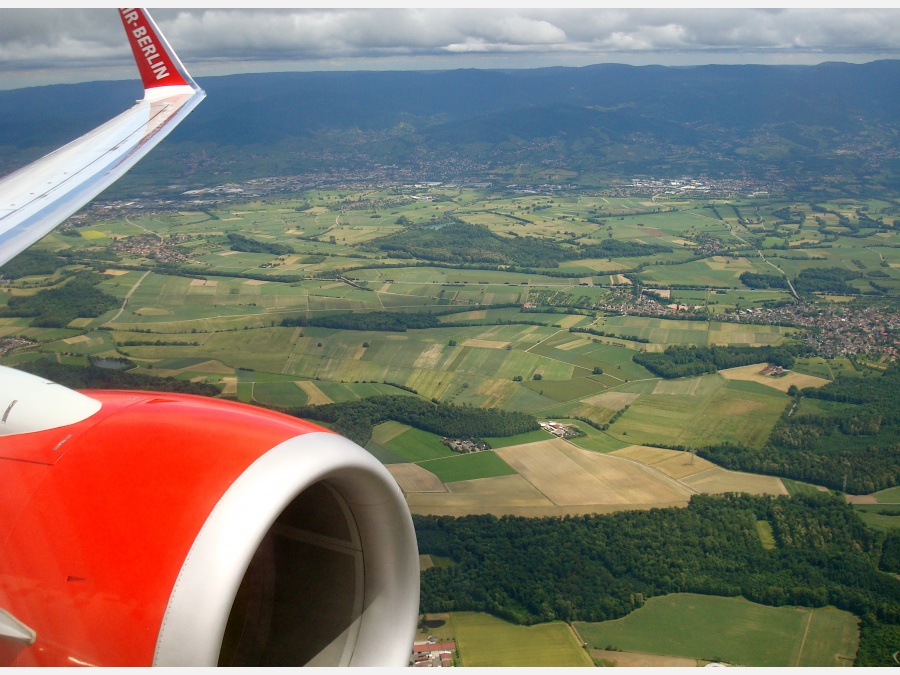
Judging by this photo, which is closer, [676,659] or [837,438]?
[676,659]

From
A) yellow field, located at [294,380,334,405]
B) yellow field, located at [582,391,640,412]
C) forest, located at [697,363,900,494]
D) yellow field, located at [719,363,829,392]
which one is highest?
yellow field, located at [294,380,334,405]

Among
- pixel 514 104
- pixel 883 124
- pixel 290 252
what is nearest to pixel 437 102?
pixel 514 104

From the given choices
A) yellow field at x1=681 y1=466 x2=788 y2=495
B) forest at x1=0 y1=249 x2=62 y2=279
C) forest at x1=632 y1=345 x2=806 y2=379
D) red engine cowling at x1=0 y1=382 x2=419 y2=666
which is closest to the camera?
red engine cowling at x1=0 y1=382 x2=419 y2=666

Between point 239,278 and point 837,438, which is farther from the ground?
point 239,278

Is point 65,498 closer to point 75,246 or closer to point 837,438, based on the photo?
point 837,438

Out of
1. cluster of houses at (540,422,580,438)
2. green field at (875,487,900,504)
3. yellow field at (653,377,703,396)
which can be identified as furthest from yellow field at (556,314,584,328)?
green field at (875,487,900,504)

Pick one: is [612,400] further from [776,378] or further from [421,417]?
[776,378]

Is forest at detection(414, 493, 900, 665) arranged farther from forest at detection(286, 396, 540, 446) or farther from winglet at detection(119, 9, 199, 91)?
winglet at detection(119, 9, 199, 91)
